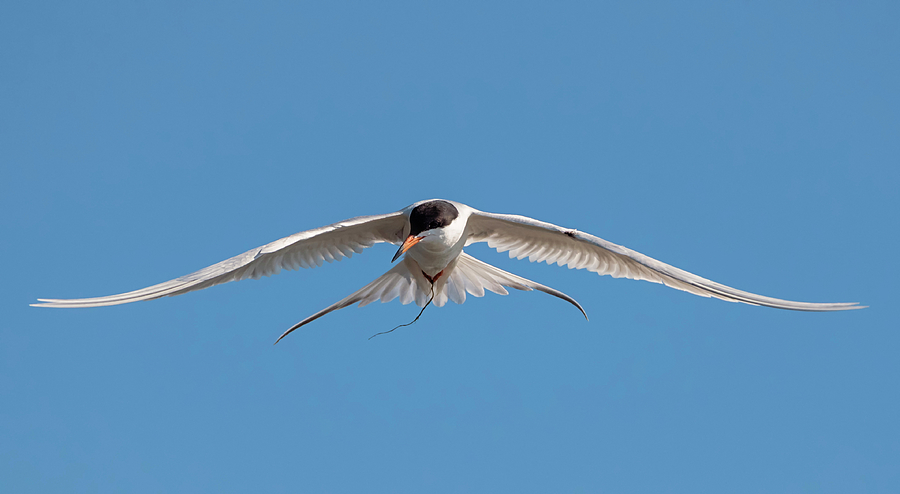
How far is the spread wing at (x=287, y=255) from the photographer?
23.3 feet

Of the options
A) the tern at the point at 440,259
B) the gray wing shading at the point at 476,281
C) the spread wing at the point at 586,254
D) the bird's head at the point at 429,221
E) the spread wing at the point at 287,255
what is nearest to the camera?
the spread wing at the point at 287,255

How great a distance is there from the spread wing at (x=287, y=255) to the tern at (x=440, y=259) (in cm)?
1

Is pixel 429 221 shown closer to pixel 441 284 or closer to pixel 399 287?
pixel 441 284

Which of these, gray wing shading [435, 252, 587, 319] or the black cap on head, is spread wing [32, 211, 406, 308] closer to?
the black cap on head

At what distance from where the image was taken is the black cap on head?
7.62 m

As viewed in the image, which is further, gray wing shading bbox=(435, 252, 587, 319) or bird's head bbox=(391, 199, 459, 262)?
gray wing shading bbox=(435, 252, 587, 319)

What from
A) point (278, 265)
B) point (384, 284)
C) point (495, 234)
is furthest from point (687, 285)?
point (278, 265)

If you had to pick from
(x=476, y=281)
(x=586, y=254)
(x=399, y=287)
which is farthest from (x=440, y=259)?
(x=586, y=254)

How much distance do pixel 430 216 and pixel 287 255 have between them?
202cm

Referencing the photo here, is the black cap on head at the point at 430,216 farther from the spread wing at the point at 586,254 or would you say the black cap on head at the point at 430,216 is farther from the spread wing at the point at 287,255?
the spread wing at the point at 586,254

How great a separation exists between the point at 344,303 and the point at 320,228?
1160 millimetres

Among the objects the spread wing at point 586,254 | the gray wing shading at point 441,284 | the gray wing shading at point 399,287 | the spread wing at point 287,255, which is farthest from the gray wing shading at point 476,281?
the spread wing at point 287,255

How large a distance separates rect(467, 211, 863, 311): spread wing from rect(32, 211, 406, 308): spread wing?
4.07ft

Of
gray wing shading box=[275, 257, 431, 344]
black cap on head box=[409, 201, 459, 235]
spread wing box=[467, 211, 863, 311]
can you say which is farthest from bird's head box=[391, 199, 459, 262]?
gray wing shading box=[275, 257, 431, 344]
